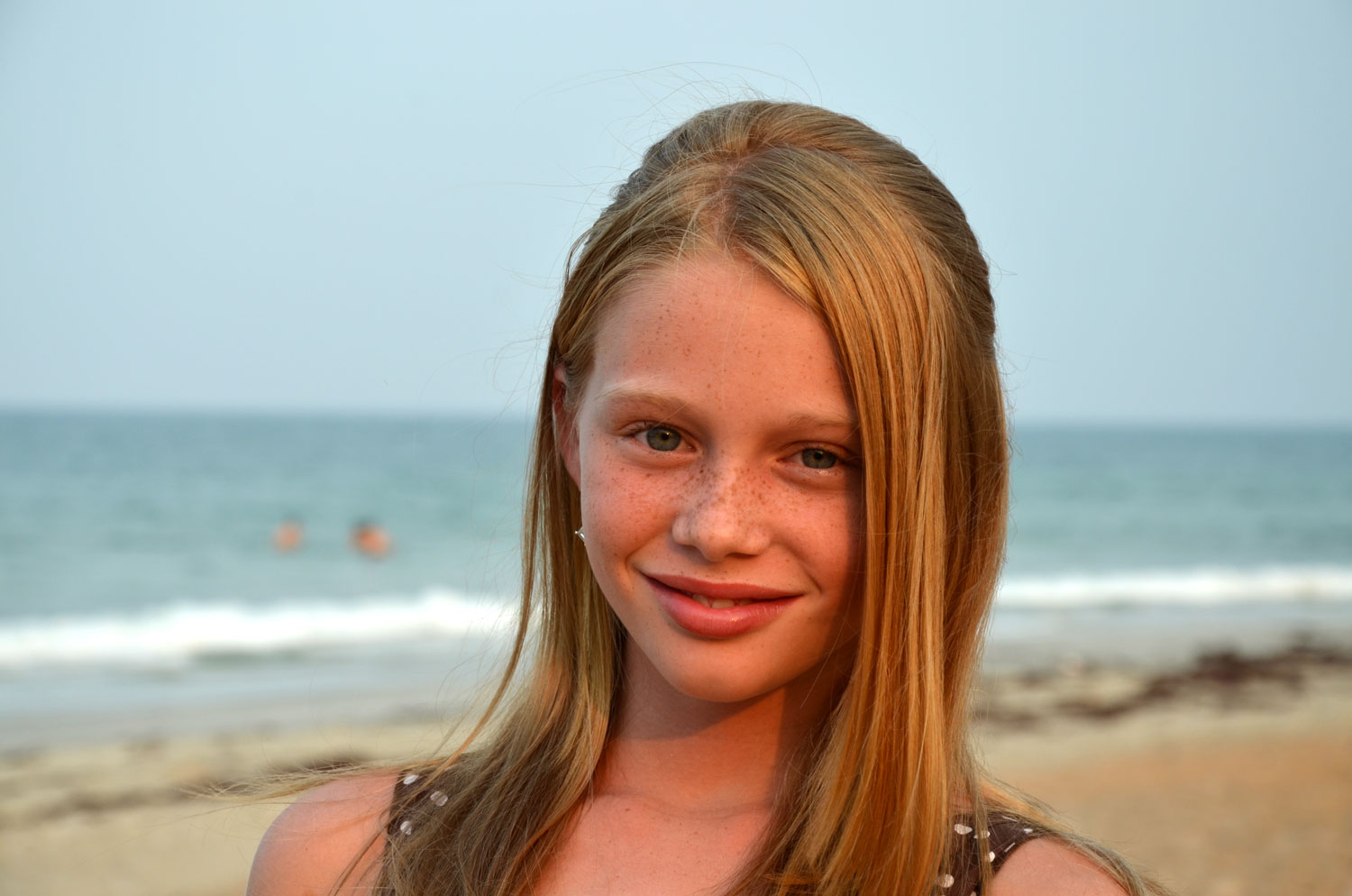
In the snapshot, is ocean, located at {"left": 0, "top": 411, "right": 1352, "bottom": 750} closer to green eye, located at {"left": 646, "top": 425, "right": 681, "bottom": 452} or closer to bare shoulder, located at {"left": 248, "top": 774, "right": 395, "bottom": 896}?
bare shoulder, located at {"left": 248, "top": 774, "right": 395, "bottom": 896}

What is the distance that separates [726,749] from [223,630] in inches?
585

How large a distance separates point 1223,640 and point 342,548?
15177mm

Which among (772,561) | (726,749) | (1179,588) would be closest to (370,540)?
(1179,588)

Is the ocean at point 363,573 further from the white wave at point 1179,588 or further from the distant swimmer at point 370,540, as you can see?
the distant swimmer at point 370,540

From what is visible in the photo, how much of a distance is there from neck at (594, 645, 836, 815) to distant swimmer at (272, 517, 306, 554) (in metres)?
22.1

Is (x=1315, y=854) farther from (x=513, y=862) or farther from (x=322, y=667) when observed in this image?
(x=322, y=667)

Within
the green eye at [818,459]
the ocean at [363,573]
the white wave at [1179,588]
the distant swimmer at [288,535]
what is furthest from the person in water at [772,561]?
the distant swimmer at [288,535]

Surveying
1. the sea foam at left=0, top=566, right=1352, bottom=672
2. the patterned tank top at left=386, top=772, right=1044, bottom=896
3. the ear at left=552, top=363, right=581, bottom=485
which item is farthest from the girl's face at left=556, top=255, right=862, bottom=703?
the sea foam at left=0, top=566, right=1352, bottom=672

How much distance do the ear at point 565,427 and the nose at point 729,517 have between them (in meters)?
0.37

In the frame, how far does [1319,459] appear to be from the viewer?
48.4 m

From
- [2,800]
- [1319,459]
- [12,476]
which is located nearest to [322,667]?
[2,800]

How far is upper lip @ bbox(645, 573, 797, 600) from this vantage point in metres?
1.75

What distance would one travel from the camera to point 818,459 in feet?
5.79

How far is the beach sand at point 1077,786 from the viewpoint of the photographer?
6711 millimetres
